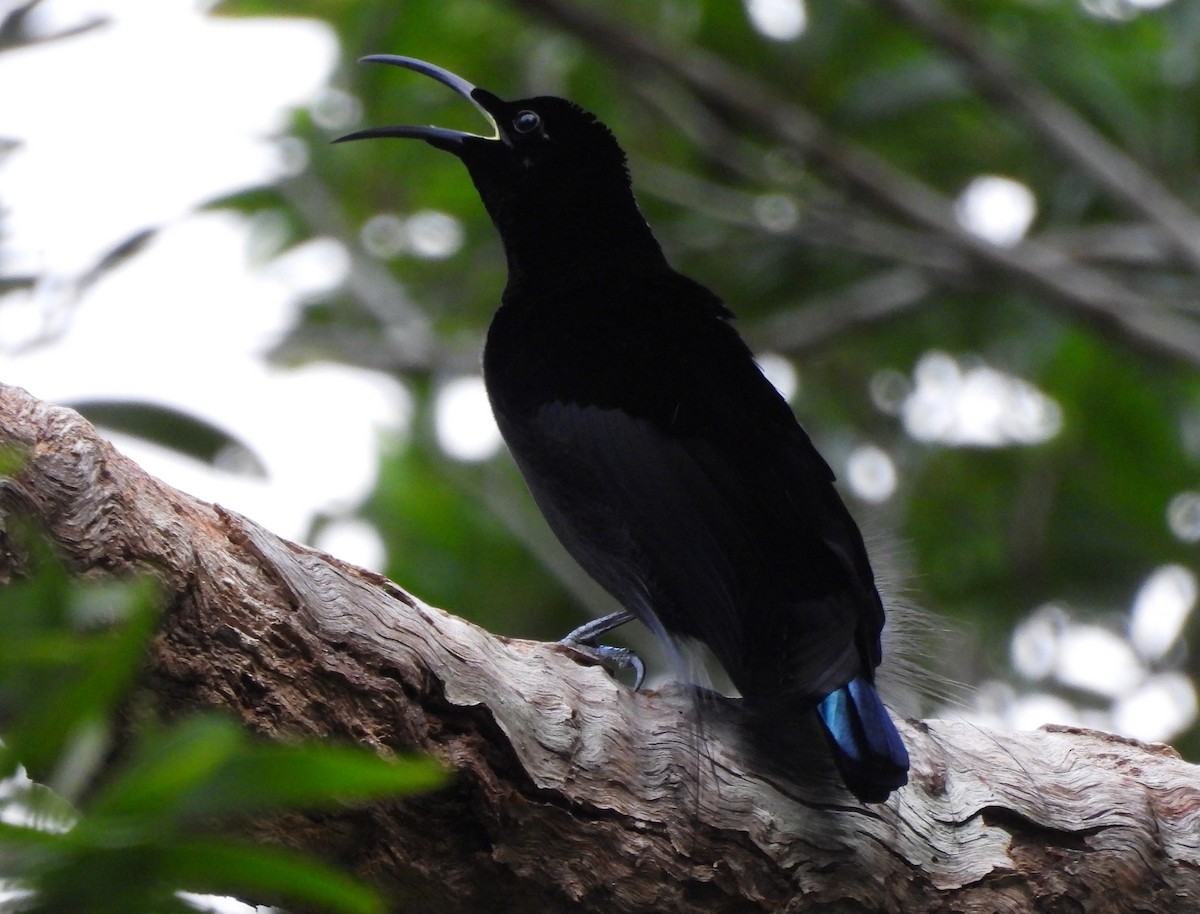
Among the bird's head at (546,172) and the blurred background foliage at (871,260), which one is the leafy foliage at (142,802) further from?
the blurred background foliage at (871,260)

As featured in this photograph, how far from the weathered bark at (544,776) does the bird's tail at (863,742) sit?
8.5 inches

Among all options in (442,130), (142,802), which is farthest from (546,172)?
(142,802)

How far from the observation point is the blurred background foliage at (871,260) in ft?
22.5

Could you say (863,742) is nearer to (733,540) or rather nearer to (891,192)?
(733,540)

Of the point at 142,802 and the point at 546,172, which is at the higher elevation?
the point at 546,172

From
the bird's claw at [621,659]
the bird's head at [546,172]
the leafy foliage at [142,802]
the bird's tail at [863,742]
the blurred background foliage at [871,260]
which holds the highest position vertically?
the blurred background foliage at [871,260]

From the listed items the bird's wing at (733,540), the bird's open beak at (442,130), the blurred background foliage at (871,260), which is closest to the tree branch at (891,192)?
the blurred background foliage at (871,260)

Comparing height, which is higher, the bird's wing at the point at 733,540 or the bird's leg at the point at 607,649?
the bird's wing at the point at 733,540

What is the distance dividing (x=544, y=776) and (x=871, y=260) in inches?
211

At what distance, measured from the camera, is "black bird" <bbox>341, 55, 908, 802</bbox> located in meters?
2.88

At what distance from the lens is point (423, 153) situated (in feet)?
25.1

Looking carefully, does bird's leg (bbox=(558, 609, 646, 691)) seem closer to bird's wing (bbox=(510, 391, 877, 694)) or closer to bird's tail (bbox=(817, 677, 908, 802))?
bird's wing (bbox=(510, 391, 877, 694))

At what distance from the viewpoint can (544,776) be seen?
262 cm

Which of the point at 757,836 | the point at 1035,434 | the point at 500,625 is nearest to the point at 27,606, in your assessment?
the point at 757,836
